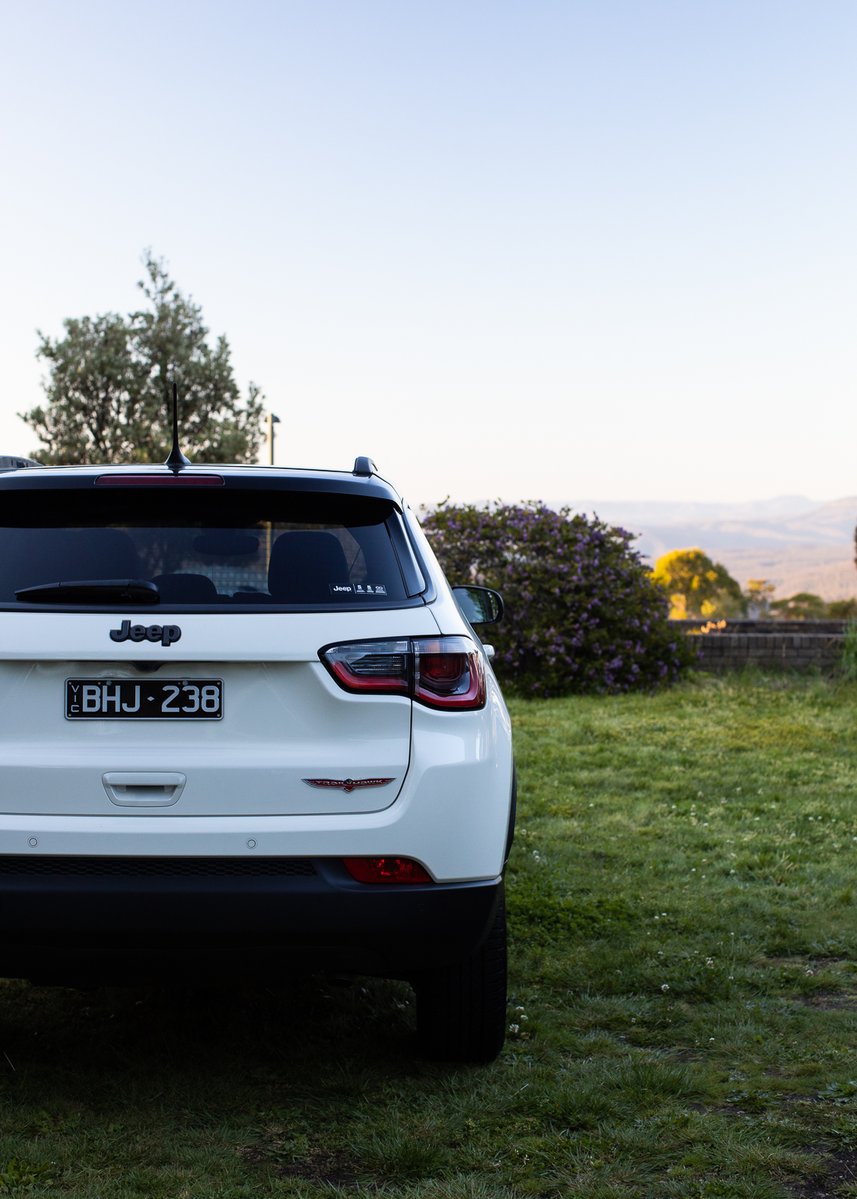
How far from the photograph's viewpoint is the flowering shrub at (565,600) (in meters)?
13.5

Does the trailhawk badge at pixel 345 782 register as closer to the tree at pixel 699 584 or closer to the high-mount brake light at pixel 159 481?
the high-mount brake light at pixel 159 481

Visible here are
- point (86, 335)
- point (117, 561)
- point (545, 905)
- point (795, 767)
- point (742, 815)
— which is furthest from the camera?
point (86, 335)

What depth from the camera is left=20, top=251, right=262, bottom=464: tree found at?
29.6 metres

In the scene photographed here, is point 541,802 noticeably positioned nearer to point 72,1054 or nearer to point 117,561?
point 72,1054

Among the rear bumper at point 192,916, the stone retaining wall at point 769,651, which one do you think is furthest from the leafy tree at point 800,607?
the rear bumper at point 192,916

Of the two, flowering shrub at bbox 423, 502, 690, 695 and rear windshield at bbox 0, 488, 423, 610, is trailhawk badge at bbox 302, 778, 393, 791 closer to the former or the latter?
rear windshield at bbox 0, 488, 423, 610

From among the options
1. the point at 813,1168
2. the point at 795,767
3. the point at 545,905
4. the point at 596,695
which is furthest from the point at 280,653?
the point at 596,695

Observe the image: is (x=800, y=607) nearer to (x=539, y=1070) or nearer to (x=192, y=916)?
(x=539, y=1070)

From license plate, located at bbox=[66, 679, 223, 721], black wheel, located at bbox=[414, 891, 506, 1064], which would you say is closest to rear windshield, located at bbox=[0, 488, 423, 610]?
license plate, located at bbox=[66, 679, 223, 721]

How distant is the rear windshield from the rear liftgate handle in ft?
1.52

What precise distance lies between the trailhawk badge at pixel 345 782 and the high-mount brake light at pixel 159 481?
0.88 meters

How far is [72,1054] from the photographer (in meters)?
3.85

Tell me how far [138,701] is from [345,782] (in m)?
0.54

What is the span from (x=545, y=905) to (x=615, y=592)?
855 cm
